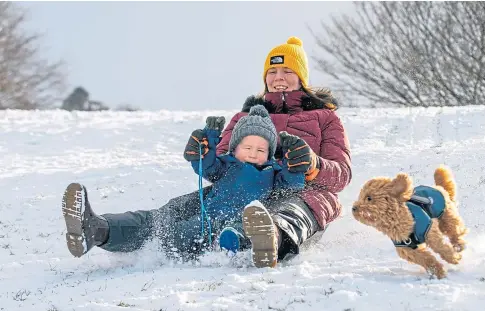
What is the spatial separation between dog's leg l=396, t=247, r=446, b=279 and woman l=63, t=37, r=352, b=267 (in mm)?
787

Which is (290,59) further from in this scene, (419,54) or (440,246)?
(419,54)

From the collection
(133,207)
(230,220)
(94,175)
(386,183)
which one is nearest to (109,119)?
(94,175)

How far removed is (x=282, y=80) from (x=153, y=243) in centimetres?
206

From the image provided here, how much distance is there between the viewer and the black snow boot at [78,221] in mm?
4074

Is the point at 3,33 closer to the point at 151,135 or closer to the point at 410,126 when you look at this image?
the point at 151,135

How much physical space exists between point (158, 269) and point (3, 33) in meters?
25.7

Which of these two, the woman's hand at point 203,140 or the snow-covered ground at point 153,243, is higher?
the woman's hand at point 203,140

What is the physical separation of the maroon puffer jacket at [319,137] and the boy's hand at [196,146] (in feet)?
2.70

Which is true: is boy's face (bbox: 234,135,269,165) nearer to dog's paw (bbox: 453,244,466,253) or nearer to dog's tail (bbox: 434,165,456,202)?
dog's tail (bbox: 434,165,456,202)

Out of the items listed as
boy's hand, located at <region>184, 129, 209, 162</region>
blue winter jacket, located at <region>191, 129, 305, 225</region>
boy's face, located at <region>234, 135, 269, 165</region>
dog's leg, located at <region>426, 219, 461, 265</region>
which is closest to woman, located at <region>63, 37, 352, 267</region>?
blue winter jacket, located at <region>191, 129, 305, 225</region>

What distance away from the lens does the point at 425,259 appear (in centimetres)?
356

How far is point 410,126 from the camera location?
32.8 feet

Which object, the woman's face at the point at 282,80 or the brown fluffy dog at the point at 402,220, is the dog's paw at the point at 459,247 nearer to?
the brown fluffy dog at the point at 402,220

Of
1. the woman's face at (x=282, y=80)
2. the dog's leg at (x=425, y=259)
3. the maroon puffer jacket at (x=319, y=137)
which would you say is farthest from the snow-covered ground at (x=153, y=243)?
the woman's face at (x=282, y=80)
